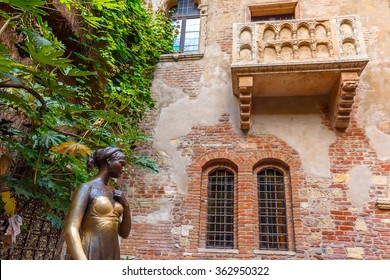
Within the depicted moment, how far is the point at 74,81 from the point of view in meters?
5.58

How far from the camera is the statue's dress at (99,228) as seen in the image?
203 centimetres

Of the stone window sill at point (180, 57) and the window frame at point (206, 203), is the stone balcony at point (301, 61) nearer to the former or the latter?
the window frame at point (206, 203)

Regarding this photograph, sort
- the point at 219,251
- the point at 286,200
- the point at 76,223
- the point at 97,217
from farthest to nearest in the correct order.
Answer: the point at 286,200, the point at 219,251, the point at 97,217, the point at 76,223

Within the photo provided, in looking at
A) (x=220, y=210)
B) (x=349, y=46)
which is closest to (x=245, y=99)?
(x=349, y=46)

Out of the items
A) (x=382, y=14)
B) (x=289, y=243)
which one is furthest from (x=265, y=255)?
(x=382, y=14)

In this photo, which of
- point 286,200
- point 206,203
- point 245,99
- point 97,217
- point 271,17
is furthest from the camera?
point 271,17

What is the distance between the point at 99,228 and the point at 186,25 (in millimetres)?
7329

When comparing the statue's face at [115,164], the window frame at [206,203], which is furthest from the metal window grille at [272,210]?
the statue's face at [115,164]

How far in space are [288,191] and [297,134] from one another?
1206 millimetres

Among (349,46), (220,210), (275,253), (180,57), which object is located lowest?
(275,253)

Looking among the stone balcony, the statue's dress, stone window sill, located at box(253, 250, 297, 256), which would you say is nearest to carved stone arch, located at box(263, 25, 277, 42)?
the stone balcony

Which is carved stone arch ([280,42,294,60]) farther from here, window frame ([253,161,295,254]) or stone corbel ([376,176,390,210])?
stone corbel ([376,176,390,210])

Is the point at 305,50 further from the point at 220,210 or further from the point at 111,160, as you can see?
the point at 111,160

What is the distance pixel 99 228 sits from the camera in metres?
2.08
